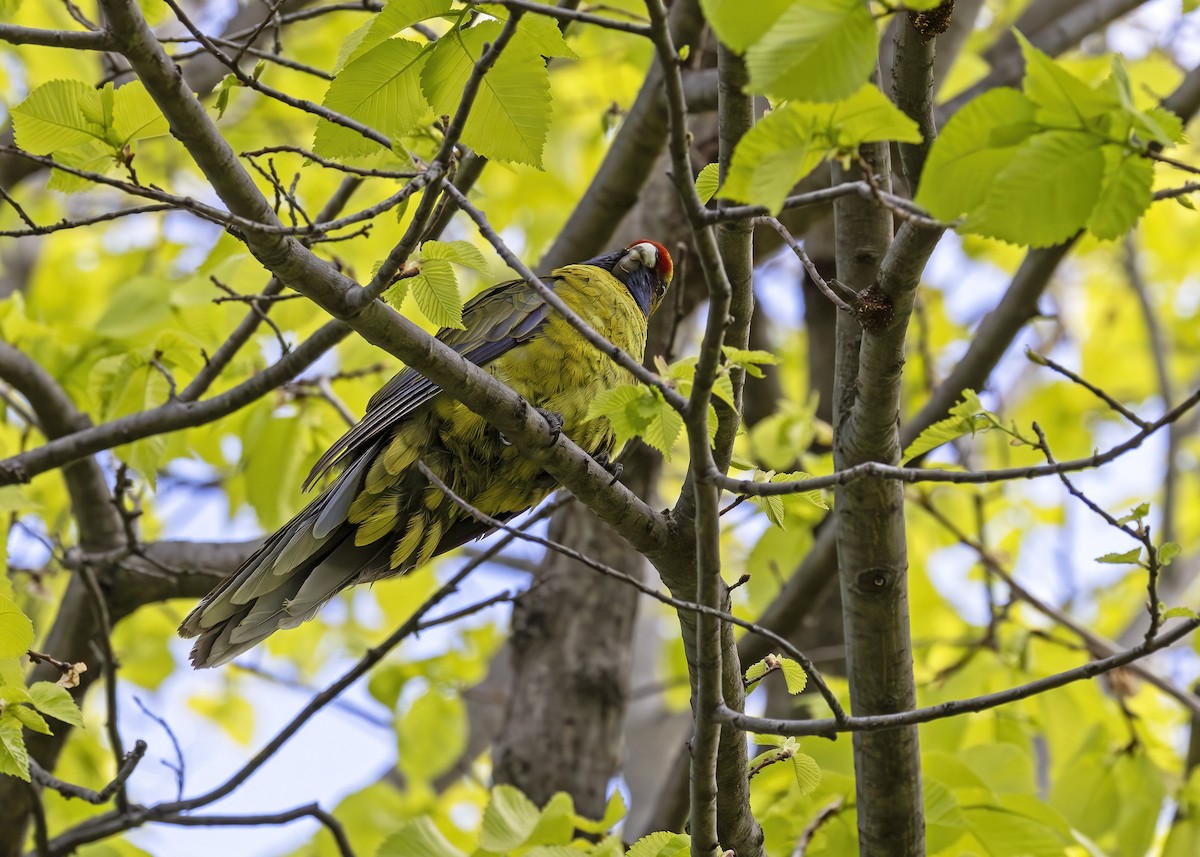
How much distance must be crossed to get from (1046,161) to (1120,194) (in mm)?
131

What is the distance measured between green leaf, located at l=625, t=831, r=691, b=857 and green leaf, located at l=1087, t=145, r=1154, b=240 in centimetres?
147

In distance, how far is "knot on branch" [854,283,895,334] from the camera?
2326 mm

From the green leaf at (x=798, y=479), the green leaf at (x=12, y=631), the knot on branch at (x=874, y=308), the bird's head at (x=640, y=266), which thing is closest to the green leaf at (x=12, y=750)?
the green leaf at (x=12, y=631)

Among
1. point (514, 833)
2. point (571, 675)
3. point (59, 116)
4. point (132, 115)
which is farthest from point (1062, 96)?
point (571, 675)

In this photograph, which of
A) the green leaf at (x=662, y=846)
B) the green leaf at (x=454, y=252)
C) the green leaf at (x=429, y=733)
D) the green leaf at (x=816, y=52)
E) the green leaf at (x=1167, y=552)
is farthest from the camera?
the green leaf at (x=429, y=733)

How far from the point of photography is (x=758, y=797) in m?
3.88

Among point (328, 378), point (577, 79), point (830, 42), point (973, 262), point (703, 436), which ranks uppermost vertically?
point (577, 79)

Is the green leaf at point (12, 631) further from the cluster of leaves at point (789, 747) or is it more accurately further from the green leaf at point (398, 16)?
the cluster of leaves at point (789, 747)

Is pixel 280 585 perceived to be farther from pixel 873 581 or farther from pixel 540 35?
pixel 540 35

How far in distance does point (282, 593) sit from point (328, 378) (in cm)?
105

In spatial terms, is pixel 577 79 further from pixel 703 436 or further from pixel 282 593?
pixel 703 436

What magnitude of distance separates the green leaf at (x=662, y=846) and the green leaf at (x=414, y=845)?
84cm

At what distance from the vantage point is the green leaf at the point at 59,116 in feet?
7.13

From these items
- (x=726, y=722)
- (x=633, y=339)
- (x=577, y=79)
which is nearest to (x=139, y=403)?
(x=633, y=339)
